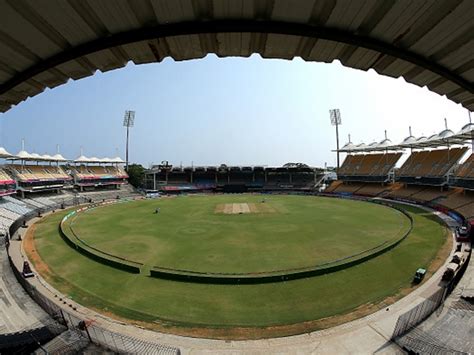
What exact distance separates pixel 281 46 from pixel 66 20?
8.53ft

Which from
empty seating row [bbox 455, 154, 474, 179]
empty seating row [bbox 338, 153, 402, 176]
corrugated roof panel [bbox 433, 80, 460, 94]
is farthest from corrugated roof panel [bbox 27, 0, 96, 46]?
empty seating row [bbox 338, 153, 402, 176]

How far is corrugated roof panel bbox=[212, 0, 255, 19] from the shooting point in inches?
130

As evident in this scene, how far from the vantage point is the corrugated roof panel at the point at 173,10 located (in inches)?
128

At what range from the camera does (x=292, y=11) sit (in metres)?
3.45

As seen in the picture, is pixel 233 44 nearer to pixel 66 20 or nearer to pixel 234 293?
pixel 66 20

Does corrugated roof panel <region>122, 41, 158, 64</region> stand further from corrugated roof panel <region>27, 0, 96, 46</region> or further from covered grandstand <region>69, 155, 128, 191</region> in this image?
covered grandstand <region>69, 155, 128, 191</region>

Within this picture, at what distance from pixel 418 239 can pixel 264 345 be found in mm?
23261

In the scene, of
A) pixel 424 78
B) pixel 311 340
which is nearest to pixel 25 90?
pixel 424 78

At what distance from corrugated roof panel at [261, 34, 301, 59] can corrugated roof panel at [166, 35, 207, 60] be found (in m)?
0.91

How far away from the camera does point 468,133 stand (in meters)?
39.5

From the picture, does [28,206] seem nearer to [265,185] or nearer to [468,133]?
[265,185]

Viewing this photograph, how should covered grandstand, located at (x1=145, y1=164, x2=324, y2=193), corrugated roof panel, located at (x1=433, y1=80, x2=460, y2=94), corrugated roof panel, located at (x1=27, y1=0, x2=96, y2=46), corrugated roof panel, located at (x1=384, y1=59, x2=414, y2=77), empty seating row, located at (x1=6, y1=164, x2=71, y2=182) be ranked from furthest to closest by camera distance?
covered grandstand, located at (x1=145, y1=164, x2=324, y2=193) → empty seating row, located at (x1=6, y1=164, x2=71, y2=182) → corrugated roof panel, located at (x1=433, y1=80, x2=460, y2=94) → corrugated roof panel, located at (x1=384, y1=59, x2=414, y2=77) → corrugated roof panel, located at (x1=27, y1=0, x2=96, y2=46)

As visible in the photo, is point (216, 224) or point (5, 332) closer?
point (5, 332)

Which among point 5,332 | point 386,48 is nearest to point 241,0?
point 386,48
